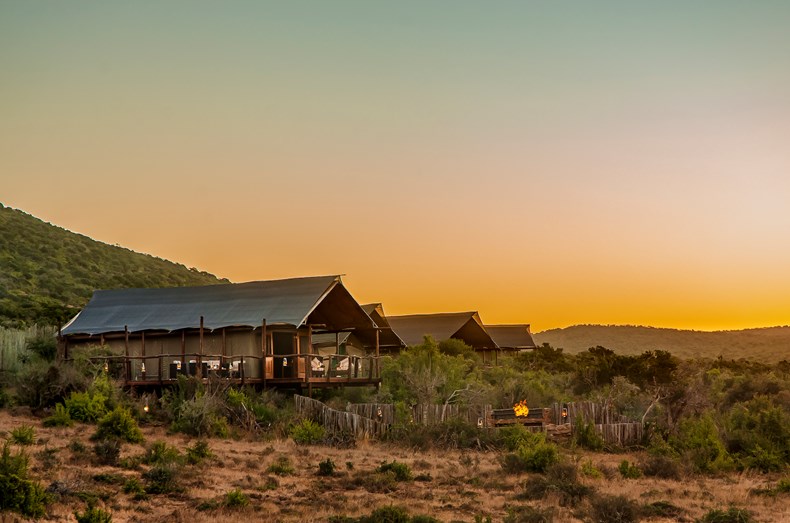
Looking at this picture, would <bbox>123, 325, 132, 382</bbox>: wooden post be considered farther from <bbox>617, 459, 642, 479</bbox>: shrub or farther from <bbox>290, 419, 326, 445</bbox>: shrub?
<bbox>617, 459, 642, 479</bbox>: shrub

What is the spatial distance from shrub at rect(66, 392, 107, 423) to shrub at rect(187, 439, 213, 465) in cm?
541

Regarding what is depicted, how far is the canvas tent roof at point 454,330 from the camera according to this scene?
68.5 meters

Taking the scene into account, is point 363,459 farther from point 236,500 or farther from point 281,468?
point 236,500

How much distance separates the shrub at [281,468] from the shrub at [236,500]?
3760mm

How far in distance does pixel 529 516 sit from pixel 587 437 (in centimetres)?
1153

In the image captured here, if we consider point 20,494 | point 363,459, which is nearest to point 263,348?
point 363,459

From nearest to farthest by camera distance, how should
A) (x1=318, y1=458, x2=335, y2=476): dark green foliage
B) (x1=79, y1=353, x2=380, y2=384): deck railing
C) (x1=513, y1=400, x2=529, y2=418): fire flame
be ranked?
(x1=318, y1=458, x2=335, y2=476): dark green foliage < (x1=513, y1=400, x2=529, y2=418): fire flame < (x1=79, y1=353, x2=380, y2=384): deck railing

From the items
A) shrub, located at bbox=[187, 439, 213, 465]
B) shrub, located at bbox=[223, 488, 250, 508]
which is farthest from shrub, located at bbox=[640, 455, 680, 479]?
shrub, located at bbox=[187, 439, 213, 465]

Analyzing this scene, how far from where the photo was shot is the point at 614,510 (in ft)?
60.3

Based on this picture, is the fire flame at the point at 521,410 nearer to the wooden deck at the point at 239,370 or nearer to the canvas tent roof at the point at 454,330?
the wooden deck at the point at 239,370

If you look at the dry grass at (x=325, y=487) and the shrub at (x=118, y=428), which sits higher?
the shrub at (x=118, y=428)

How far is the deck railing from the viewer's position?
35.5 meters

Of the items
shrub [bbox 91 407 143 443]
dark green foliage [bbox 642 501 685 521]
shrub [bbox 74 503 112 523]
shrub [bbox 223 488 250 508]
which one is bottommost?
dark green foliage [bbox 642 501 685 521]

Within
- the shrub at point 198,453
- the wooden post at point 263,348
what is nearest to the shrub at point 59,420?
the shrub at point 198,453
